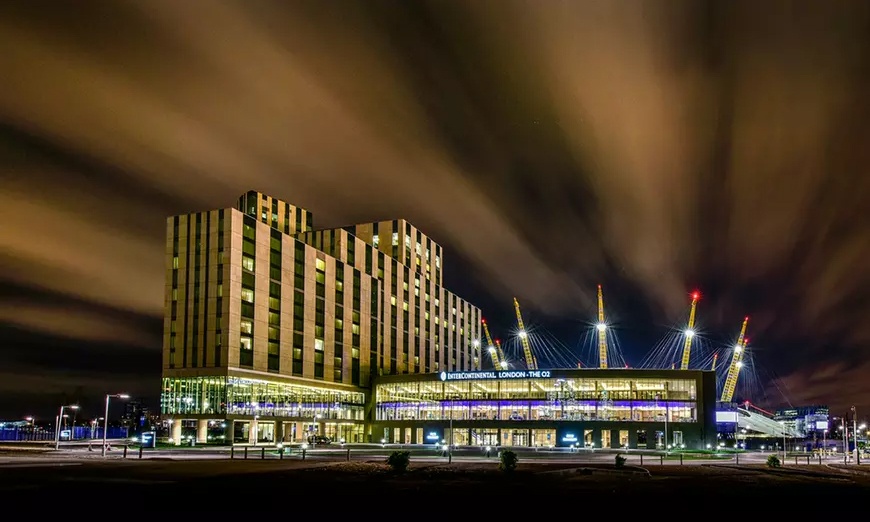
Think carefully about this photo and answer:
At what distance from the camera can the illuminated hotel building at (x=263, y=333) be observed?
406 feet

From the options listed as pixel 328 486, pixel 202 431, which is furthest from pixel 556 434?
pixel 328 486

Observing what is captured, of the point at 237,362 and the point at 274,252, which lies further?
the point at 274,252

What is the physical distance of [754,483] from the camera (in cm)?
4853

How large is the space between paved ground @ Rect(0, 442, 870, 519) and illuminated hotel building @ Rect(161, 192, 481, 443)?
6235cm

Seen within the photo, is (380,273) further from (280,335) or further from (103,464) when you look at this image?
(103,464)

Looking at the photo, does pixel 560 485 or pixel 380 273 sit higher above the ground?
pixel 380 273

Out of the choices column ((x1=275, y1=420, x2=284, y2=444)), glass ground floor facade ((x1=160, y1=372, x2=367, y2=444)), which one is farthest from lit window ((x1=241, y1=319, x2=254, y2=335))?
column ((x1=275, y1=420, x2=284, y2=444))

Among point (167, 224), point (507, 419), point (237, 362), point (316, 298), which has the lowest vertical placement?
point (507, 419)

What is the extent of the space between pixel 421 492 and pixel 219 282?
91256mm

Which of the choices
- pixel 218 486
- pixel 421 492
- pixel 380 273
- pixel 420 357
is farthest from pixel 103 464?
pixel 420 357

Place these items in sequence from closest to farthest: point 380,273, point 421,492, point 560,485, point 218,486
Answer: point 421,492 → point 218,486 → point 560,485 → point 380,273

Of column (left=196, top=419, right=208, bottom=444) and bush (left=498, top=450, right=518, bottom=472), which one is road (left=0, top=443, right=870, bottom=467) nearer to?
bush (left=498, top=450, right=518, bottom=472)

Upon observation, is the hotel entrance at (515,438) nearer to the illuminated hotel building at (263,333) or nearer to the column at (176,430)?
the illuminated hotel building at (263,333)

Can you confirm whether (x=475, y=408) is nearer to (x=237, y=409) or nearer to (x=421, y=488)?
(x=237, y=409)
